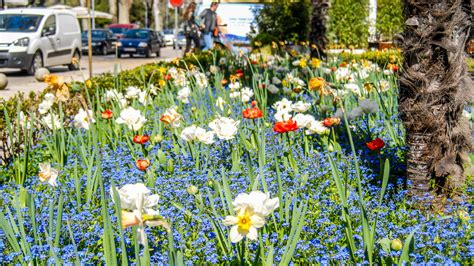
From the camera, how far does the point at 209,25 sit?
15961mm

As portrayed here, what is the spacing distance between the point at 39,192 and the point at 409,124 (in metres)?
2.28

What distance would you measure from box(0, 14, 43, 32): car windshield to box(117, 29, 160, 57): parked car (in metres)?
12.3

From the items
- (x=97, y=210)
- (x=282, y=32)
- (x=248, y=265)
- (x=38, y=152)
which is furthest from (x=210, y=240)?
(x=282, y=32)

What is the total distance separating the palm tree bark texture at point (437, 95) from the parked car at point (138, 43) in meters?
27.6

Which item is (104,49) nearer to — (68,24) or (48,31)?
(68,24)

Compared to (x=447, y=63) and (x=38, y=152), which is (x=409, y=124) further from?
Result: (x=38, y=152)

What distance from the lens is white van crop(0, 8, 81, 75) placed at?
17.1 m

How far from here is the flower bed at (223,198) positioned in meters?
2.47

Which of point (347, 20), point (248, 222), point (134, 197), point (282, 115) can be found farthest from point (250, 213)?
point (347, 20)

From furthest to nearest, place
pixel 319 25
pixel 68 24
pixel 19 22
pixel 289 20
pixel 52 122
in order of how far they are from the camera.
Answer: pixel 289 20, pixel 68 24, pixel 19 22, pixel 319 25, pixel 52 122

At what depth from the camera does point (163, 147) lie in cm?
509

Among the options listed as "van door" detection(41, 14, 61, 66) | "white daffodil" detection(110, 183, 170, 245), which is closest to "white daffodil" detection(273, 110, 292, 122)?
"white daffodil" detection(110, 183, 170, 245)

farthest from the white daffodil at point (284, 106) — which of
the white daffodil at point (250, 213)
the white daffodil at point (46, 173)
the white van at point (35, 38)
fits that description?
the white van at point (35, 38)

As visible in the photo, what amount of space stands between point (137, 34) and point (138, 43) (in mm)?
1228
